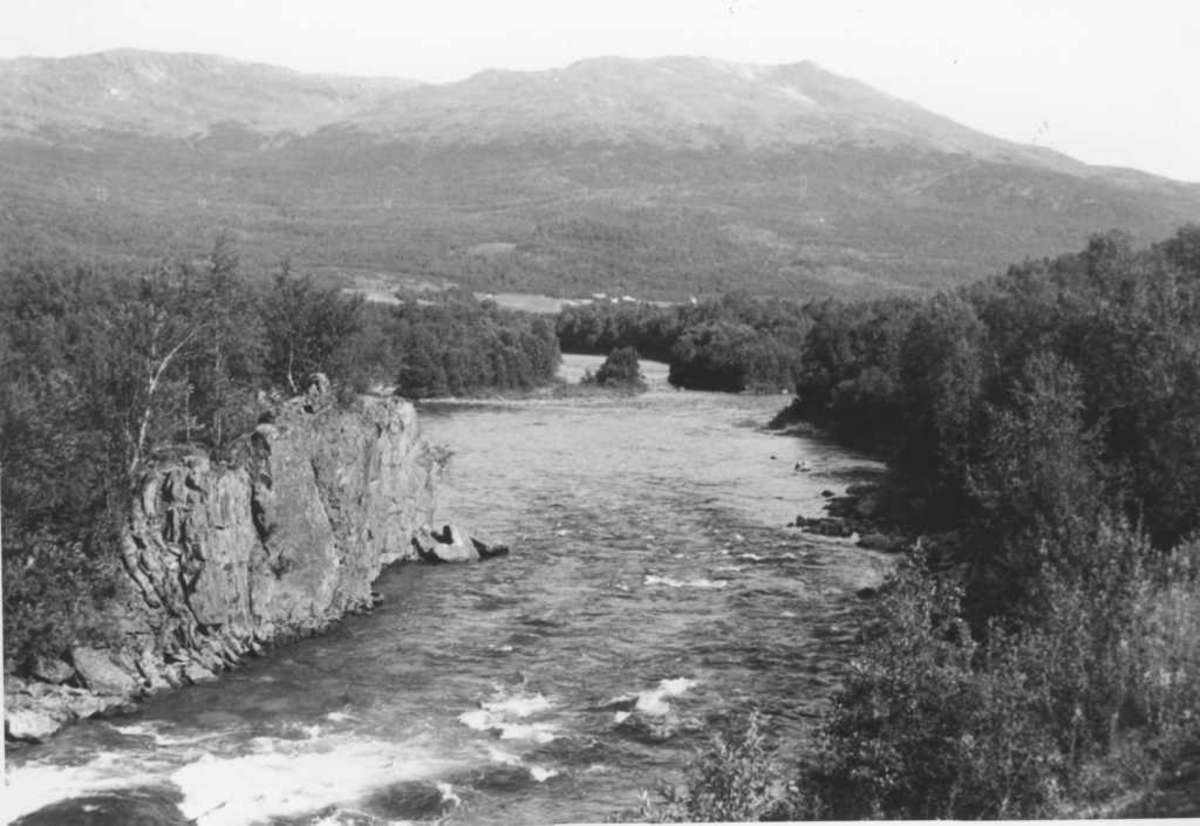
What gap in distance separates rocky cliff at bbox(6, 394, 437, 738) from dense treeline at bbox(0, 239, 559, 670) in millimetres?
427

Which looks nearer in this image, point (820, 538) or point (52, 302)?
point (820, 538)

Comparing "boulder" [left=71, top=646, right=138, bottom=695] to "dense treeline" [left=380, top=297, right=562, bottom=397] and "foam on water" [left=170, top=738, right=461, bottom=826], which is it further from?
"dense treeline" [left=380, top=297, right=562, bottom=397]

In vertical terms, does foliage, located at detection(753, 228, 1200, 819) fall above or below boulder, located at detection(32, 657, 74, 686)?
above

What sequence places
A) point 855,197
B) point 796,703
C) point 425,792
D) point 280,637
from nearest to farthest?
1. point 425,792
2. point 796,703
3. point 280,637
4. point 855,197

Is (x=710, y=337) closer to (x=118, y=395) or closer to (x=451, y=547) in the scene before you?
(x=451, y=547)

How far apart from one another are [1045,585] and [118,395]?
12403mm

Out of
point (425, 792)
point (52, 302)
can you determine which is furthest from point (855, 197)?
point (425, 792)

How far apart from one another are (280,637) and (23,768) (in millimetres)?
4999

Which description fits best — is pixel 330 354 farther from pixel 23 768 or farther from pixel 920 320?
pixel 920 320

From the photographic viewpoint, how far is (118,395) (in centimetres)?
1647

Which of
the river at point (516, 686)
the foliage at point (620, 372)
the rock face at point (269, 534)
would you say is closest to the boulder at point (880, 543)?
the river at point (516, 686)

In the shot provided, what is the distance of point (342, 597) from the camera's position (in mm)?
18375

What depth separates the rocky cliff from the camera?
14.5 m

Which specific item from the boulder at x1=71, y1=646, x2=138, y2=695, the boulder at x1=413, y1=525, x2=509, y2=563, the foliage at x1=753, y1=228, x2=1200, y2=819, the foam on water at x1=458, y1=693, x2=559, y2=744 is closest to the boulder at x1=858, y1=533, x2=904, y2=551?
the foliage at x1=753, y1=228, x2=1200, y2=819
